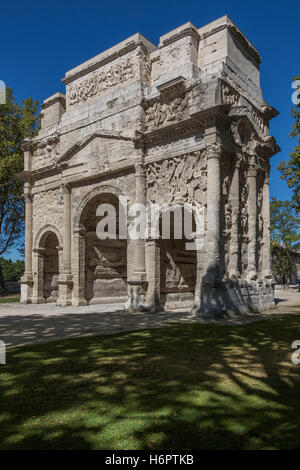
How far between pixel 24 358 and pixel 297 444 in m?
3.83

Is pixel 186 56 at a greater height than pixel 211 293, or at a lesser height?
greater

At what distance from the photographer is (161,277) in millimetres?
12195

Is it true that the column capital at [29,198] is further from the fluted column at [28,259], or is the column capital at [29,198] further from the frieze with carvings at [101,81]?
the frieze with carvings at [101,81]

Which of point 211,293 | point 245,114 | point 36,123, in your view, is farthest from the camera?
point 36,123

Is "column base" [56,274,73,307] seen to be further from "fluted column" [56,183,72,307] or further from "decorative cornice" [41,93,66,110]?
"decorative cornice" [41,93,66,110]

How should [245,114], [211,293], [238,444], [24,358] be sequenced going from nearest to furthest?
[238,444], [24,358], [211,293], [245,114]

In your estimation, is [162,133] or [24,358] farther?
[162,133]

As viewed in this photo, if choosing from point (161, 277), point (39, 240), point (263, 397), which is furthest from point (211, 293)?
point (39, 240)

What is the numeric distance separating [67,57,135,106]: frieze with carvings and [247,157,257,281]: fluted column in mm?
5438

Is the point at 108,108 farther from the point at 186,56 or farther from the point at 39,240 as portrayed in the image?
the point at 39,240

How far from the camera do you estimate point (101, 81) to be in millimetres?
14500

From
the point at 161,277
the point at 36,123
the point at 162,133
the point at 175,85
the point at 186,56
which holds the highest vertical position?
the point at 36,123

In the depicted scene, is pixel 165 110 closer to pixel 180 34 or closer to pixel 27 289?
pixel 180 34

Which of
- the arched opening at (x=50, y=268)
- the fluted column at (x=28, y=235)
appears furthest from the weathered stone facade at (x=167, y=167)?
the fluted column at (x=28, y=235)
